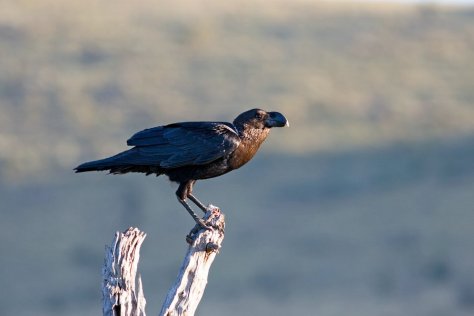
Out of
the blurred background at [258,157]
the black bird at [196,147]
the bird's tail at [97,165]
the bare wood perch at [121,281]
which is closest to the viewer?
the bare wood perch at [121,281]

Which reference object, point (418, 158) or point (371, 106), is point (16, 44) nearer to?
point (371, 106)

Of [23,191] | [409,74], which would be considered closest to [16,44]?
[23,191]

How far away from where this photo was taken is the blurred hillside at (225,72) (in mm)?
39656

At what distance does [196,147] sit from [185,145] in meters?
0.10

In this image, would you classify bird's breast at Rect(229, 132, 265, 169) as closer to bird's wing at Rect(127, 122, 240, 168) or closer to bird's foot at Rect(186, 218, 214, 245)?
bird's wing at Rect(127, 122, 240, 168)

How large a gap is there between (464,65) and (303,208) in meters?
17.0

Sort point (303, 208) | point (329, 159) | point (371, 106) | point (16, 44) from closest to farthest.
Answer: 1. point (303, 208)
2. point (329, 159)
3. point (371, 106)
4. point (16, 44)

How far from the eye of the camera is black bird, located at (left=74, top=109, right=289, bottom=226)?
1037 centimetres

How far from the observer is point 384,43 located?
173ft

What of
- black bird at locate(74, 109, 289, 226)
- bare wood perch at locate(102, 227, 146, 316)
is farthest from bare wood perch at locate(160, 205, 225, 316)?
black bird at locate(74, 109, 289, 226)

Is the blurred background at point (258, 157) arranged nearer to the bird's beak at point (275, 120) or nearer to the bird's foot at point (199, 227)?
the bird's beak at point (275, 120)

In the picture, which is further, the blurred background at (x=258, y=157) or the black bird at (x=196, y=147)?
the blurred background at (x=258, y=157)

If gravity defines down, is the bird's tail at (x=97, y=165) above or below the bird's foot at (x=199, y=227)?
above

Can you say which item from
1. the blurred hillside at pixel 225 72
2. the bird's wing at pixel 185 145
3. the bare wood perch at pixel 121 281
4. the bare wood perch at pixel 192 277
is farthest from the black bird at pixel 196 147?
the blurred hillside at pixel 225 72
